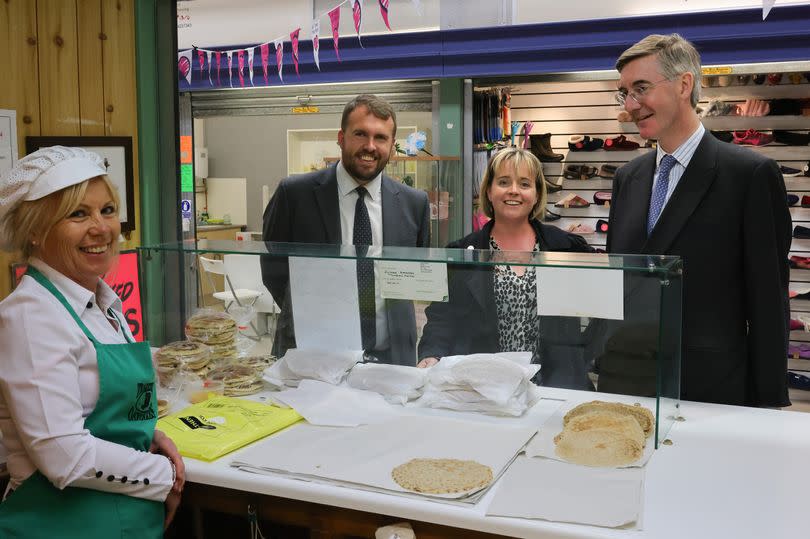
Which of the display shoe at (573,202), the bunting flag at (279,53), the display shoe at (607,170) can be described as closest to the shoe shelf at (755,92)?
the display shoe at (607,170)

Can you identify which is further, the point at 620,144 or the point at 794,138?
the point at 620,144

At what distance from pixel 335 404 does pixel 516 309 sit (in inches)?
24.0

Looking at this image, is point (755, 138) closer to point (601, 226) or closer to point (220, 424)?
point (601, 226)

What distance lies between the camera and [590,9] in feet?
20.5

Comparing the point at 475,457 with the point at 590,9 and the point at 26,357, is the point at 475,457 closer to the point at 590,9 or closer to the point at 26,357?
the point at 26,357

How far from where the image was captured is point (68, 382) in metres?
1.65

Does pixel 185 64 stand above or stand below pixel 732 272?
above

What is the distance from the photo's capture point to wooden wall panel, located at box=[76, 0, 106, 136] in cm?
306

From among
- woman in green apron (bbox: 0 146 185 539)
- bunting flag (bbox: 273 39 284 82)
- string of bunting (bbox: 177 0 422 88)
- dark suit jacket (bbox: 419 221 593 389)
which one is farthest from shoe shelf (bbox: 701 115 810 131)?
woman in green apron (bbox: 0 146 185 539)

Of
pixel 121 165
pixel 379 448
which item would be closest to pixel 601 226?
pixel 121 165

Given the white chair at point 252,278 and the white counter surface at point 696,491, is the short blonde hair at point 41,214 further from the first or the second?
the white chair at point 252,278

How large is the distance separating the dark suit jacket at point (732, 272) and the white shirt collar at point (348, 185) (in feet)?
4.29

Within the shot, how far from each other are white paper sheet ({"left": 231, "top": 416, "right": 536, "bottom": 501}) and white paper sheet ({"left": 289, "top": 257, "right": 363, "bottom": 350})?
0.44 m

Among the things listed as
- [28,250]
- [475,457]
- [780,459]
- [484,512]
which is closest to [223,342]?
[28,250]
